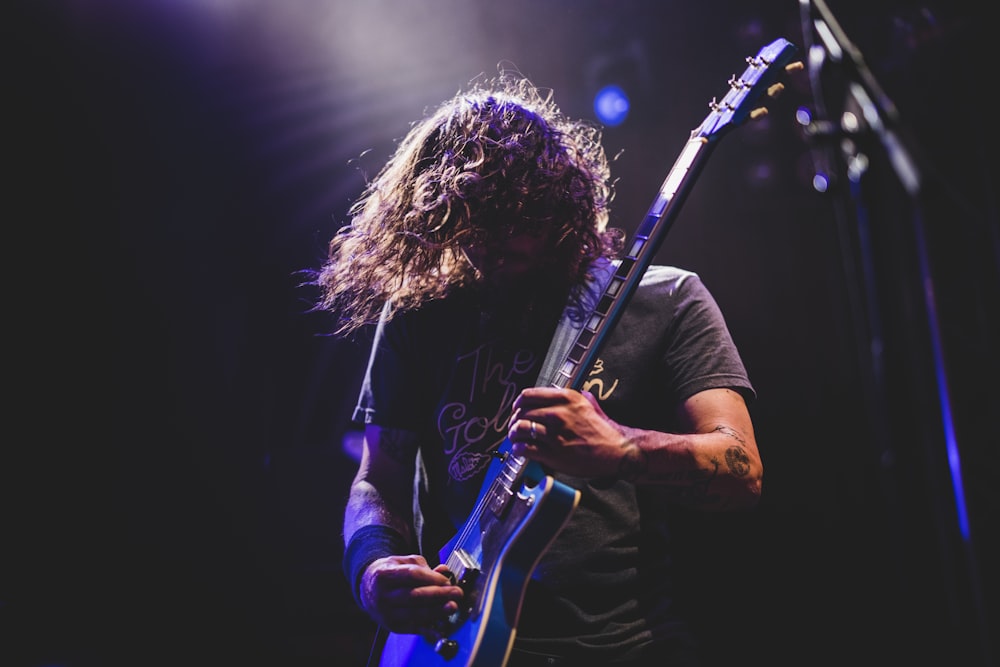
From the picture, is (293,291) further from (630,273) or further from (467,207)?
(630,273)

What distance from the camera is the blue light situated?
3.53 m

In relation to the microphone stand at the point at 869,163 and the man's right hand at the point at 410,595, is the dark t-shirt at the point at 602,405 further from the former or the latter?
the microphone stand at the point at 869,163

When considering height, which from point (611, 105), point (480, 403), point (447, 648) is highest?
point (611, 105)

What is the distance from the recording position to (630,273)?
1538 mm

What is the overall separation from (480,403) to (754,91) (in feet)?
3.73

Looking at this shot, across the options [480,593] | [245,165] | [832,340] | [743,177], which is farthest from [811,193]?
[245,165]

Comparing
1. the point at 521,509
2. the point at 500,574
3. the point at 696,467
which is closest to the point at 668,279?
the point at 696,467

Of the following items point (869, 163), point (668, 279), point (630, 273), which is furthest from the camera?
point (668, 279)

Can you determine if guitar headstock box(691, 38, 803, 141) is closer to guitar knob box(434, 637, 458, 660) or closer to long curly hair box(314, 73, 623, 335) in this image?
long curly hair box(314, 73, 623, 335)

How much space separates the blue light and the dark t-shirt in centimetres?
203

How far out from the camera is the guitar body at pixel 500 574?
1296 mm

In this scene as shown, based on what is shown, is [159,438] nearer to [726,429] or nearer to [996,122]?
[726,429]

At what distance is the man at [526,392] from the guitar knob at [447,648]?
0.16ft

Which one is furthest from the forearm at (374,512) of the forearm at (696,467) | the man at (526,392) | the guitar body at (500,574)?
the forearm at (696,467)
